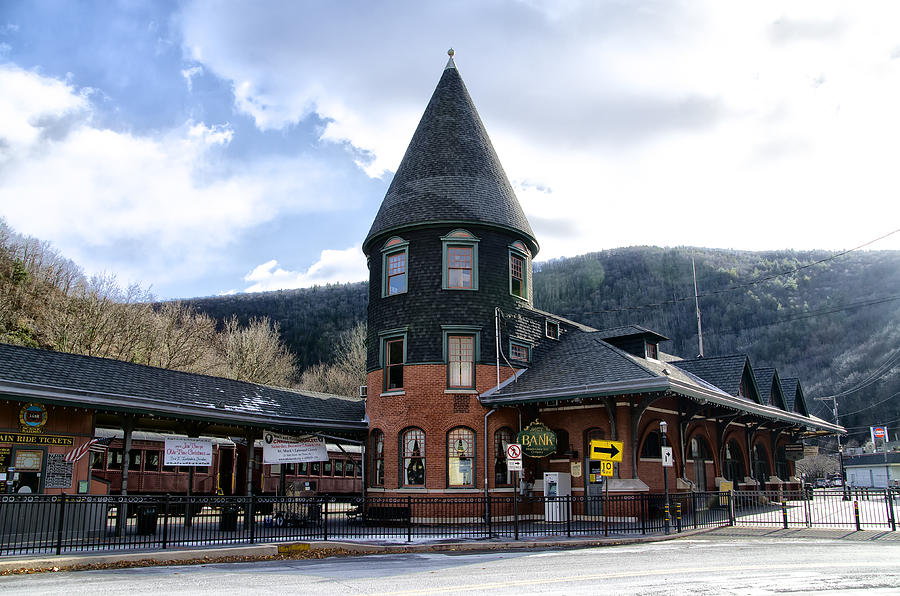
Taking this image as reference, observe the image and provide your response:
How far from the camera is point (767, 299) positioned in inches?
5364

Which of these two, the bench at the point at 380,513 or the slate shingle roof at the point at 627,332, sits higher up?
the slate shingle roof at the point at 627,332

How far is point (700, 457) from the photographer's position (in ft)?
92.9

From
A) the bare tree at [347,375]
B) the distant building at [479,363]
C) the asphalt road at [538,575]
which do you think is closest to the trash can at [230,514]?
the asphalt road at [538,575]

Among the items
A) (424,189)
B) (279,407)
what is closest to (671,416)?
(424,189)

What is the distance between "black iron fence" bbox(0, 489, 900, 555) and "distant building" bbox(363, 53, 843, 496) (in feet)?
2.88

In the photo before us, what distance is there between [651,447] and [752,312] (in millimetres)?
122779

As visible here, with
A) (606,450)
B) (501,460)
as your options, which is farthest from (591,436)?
(606,450)

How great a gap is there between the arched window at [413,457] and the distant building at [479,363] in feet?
0.13

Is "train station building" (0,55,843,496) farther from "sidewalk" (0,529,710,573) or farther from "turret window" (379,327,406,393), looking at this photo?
"sidewalk" (0,529,710,573)

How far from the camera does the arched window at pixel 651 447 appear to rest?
78.7 ft

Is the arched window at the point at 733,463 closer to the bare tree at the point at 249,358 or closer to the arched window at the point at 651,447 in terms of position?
the arched window at the point at 651,447

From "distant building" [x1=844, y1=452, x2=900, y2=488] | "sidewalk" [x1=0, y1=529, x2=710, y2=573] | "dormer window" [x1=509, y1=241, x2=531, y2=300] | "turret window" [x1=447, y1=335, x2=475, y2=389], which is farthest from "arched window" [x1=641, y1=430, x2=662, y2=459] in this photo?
"distant building" [x1=844, y1=452, x2=900, y2=488]

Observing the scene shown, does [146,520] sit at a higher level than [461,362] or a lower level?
lower

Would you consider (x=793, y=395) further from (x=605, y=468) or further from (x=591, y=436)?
(x=605, y=468)
